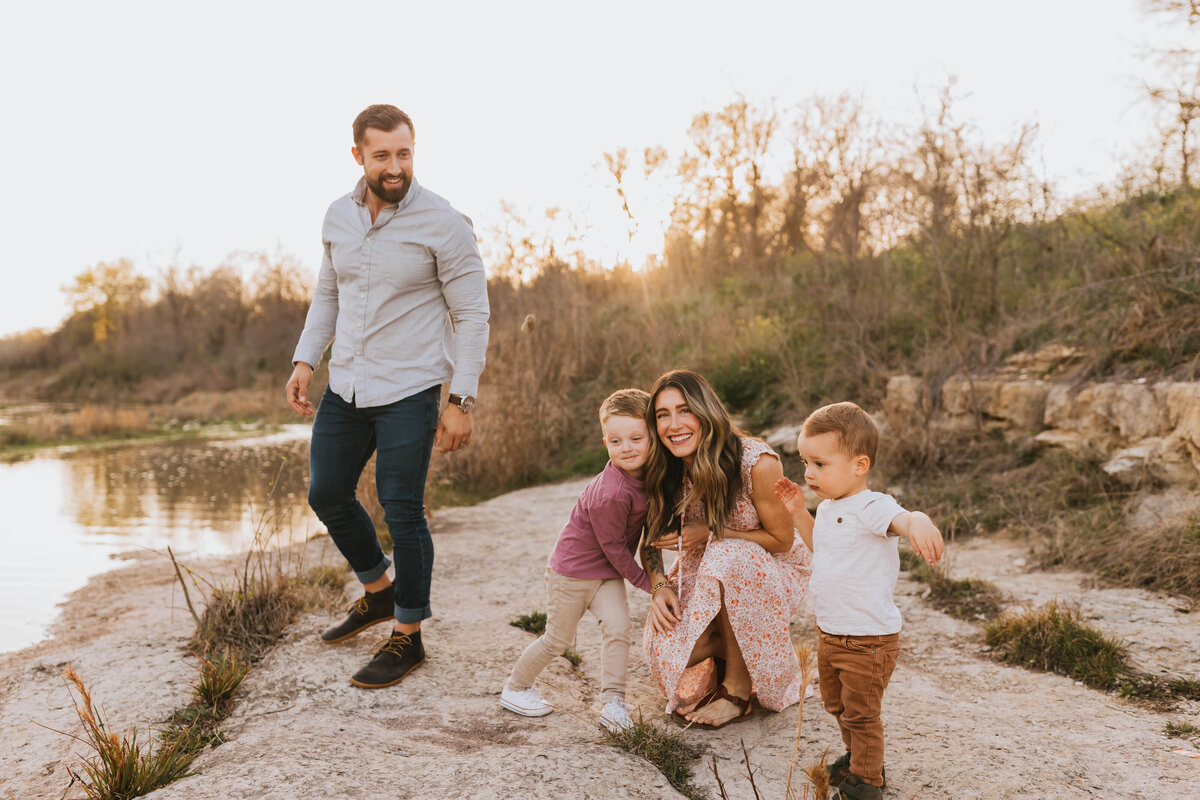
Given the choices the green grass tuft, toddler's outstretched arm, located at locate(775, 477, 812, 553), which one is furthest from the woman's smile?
the green grass tuft

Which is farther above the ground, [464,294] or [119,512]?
[464,294]

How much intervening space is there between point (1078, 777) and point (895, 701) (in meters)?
0.70

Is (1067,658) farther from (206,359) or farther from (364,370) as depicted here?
(206,359)

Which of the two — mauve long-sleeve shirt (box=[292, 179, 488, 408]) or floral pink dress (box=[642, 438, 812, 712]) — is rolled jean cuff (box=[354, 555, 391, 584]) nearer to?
mauve long-sleeve shirt (box=[292, 179, 488, 408])

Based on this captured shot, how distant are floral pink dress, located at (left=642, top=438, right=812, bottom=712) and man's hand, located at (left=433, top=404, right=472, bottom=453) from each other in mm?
866

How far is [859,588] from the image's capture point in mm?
2123

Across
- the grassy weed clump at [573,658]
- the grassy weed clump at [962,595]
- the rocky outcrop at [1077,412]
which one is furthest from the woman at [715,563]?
the rocky outcrop at [1077,412]

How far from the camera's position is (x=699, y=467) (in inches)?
101

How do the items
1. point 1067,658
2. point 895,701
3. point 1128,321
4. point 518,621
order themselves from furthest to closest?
point 1128,321, point 518,621, point 1067,658, point 895,701

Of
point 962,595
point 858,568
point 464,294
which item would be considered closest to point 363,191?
point 464,294

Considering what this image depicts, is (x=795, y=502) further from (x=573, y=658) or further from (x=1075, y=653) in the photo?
(x=1075, y=653)

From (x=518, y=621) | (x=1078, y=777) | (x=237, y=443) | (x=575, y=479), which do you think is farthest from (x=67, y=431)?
(x=1078, y=777)

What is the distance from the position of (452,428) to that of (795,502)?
1.29 meters

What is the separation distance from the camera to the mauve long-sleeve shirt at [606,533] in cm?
260
